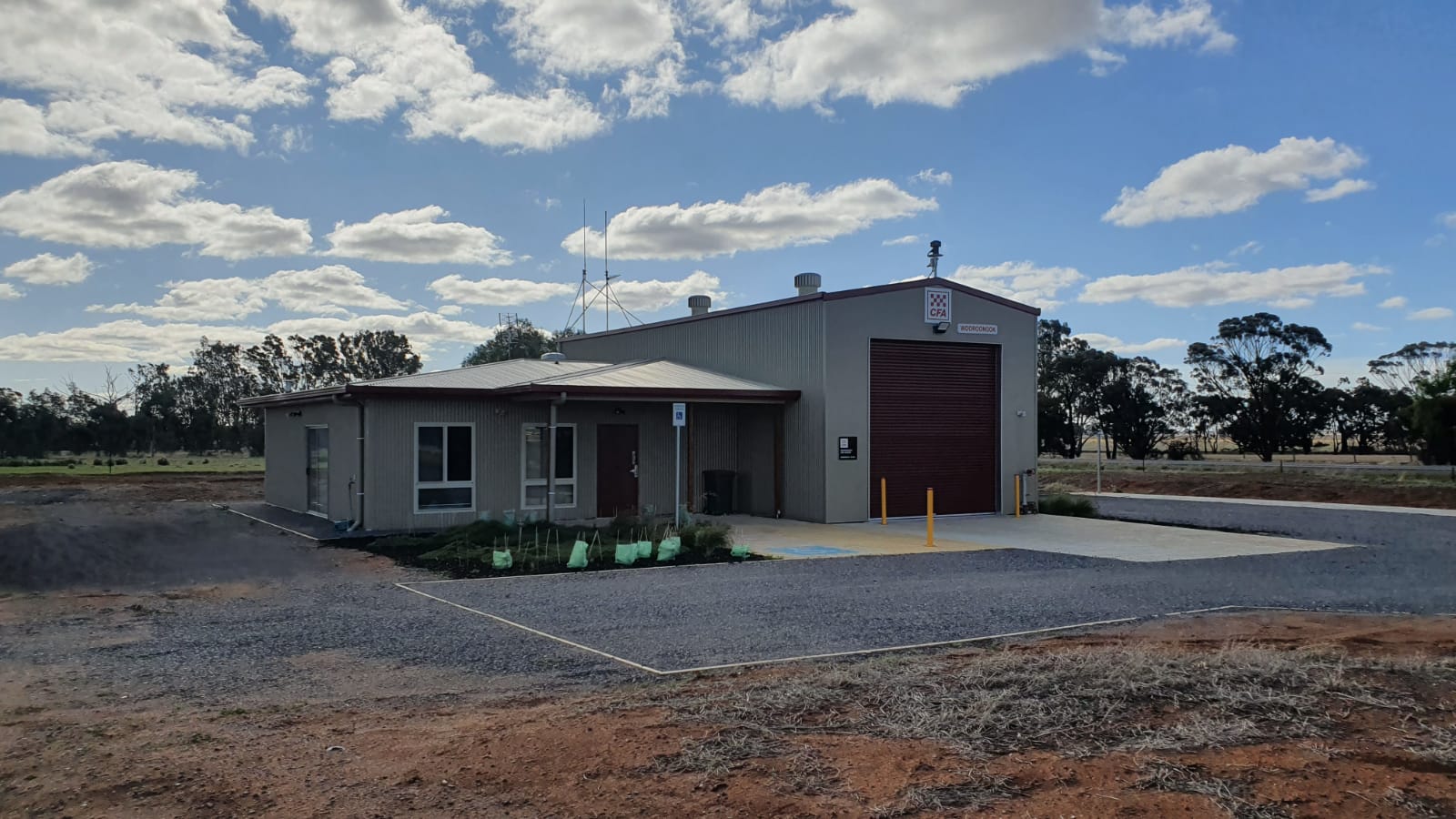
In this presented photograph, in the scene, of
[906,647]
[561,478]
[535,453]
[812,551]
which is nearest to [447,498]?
[535,453]

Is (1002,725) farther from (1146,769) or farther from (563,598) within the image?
(563,598)

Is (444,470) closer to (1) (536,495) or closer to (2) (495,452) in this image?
(2) (495,452)

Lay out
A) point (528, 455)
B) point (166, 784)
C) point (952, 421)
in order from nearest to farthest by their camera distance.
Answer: point (166, 784), point (528, 455), point (952, 421)

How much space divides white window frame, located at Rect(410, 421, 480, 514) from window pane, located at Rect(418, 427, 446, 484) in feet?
0.05

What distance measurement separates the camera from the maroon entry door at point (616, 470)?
19297mm

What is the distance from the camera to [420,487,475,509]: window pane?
1758 cm

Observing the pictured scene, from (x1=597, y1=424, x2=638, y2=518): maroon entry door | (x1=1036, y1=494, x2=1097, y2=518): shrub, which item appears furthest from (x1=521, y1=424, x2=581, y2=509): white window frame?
(x1=1036, y1=494, x2=1097, y2=518): shrub

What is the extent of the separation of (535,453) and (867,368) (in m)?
6.43

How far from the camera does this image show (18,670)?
722 cm

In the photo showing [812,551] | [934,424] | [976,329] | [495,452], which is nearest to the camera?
[812,551]

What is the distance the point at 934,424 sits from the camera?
20516 mm

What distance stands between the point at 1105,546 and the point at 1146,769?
11.8m

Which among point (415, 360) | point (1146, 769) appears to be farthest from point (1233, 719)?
point (415, 360)

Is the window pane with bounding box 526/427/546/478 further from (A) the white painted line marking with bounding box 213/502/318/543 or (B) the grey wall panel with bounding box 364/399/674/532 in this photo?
(A) the white painted line marking with bounding box 213/502/318/543
